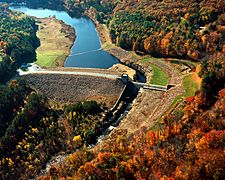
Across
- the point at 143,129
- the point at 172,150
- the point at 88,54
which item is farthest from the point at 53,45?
the point at 172,150

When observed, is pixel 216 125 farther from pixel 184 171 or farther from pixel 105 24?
pixel 105 24

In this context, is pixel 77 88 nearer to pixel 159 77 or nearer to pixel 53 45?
pixel 159 77

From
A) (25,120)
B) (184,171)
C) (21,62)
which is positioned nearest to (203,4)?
(21,62)

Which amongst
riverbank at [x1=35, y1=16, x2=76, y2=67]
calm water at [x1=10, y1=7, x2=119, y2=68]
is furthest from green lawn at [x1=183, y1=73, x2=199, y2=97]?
riverbank at [x1=35, y1=16, x2=76, y2=67]

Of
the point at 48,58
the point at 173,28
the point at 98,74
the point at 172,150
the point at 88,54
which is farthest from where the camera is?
the point at 88,54

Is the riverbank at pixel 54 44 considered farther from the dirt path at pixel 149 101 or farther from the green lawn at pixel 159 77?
the green lawn at pixel 159 77
